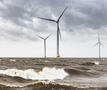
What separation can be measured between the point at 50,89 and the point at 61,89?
0.59m

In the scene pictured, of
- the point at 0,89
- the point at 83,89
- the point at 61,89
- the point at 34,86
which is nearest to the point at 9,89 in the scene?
the point at 0,89

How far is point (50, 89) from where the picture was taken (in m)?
14.4

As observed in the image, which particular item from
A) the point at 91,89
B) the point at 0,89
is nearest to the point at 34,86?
the point at 0,89

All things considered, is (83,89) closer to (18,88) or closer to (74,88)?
(74,88)

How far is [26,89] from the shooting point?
47.9 ft

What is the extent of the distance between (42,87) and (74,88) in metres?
1.79

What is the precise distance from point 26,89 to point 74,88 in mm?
2637

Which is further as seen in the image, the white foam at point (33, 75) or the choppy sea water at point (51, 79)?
the white foam at point (33, 75)

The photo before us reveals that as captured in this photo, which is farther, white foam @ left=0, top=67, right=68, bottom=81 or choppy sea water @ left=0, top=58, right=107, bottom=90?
white foam @ left=0, top=67, right=68, bottom=81

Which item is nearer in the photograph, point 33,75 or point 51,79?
point 51,79

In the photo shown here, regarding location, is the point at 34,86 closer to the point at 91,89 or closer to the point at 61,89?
the point at 61,89

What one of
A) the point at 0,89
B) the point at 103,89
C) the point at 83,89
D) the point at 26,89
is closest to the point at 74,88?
the point at 83,89

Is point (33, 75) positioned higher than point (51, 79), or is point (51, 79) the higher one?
point (33, 75)

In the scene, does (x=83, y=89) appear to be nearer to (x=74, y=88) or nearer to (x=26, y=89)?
(x=74, y=88)
